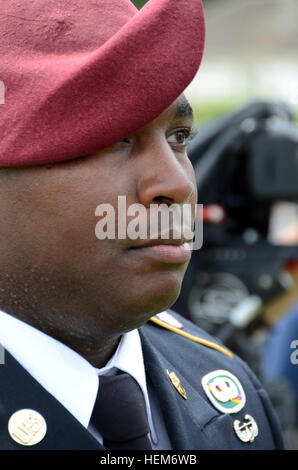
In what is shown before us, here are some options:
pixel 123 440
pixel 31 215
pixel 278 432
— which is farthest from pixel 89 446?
pixel 278 432

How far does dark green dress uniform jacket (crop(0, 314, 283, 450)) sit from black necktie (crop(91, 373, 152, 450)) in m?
0.05

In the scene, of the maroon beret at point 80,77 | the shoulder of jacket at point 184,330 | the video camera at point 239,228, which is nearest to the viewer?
the maroon beret at point 80,77

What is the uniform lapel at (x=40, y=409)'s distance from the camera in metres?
1.24

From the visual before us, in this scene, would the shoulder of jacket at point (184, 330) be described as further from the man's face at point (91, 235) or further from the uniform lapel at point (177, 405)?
the man's face at point (91, 235)

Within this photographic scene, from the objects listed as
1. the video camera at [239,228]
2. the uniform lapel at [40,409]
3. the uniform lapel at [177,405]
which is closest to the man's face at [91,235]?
the uniform lapel at [40,409]

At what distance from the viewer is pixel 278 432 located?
1711 millimetres

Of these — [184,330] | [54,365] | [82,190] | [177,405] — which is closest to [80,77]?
[82,190]

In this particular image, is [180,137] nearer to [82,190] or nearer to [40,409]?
[82,190]

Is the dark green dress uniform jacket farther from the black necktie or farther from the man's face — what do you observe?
the man's face

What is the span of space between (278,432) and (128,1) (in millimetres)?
1041

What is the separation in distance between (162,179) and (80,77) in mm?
211

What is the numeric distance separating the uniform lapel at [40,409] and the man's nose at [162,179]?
0.38 m

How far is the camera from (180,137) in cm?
131
